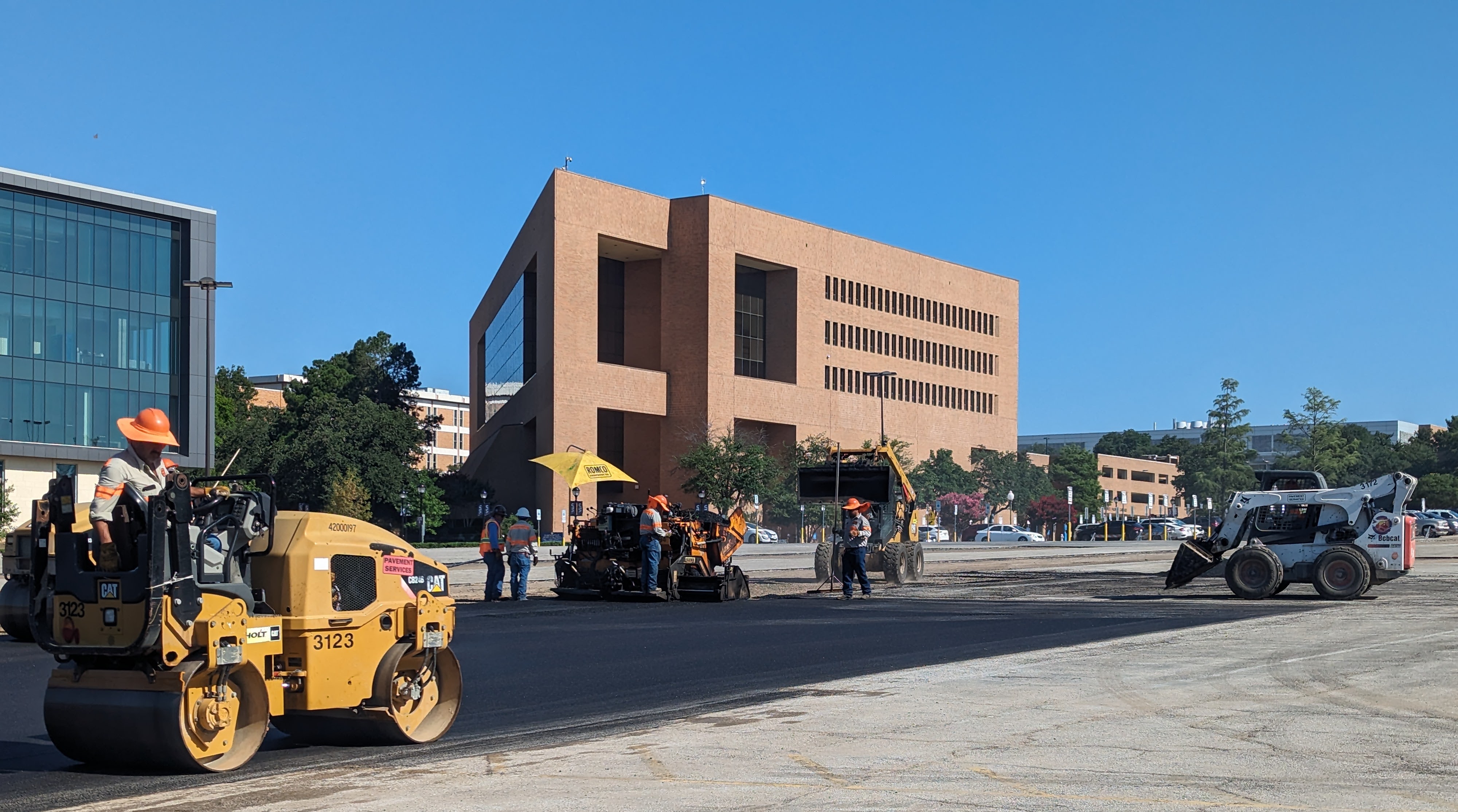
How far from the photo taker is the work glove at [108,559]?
7.88 m

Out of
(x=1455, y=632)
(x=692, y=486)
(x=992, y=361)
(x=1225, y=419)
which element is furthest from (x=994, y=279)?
(x=1455, y=632)

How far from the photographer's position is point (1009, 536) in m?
89.9

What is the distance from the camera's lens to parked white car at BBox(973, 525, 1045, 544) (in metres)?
89.1

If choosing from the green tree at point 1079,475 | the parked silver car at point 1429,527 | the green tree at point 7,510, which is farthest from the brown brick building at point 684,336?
the parked silver car at point 1429,527

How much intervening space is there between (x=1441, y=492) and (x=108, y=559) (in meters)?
113

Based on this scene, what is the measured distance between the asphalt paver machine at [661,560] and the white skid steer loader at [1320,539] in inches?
332

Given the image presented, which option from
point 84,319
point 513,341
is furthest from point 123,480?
point 513,341

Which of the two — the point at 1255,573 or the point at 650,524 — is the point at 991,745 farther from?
the point at 1255,573

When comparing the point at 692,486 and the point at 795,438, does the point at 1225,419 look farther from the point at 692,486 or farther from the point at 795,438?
the point at 692,486

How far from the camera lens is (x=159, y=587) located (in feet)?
25.5

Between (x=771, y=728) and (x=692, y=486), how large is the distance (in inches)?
3027

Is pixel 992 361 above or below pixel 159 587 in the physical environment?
above

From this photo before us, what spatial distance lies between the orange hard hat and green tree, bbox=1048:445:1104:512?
130 meters

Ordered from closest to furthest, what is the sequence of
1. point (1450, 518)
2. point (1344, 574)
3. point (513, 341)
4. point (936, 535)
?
point (1344, 574) < point (1450, 518) < point (936, 535) < point (513, 341)
